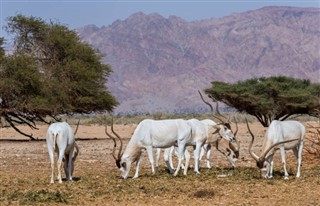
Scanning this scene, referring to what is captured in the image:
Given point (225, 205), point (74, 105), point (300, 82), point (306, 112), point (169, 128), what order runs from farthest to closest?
point (300, 82) < point (306, 112) < point (74, 105) < point (169, 128) < point (225, 205)

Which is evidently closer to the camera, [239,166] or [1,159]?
[239,166]

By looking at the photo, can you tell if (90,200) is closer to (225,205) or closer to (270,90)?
(225,205)

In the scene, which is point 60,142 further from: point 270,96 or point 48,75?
point 270,96

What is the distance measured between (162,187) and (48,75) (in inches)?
940

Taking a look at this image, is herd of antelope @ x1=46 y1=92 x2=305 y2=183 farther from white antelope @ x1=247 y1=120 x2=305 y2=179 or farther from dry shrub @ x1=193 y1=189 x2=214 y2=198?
dry shrub @ x1=193 y1=189 x2=214 y2=198

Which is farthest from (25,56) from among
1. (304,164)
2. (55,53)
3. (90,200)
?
(90,200)

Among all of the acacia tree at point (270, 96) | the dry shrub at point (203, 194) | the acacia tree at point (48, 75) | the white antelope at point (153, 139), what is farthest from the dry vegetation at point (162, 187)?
the acacia tree at point (270, 96)

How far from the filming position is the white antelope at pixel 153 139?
16922mm

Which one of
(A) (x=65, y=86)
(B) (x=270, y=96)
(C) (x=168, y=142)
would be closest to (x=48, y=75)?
(A) (x=65, y=86)

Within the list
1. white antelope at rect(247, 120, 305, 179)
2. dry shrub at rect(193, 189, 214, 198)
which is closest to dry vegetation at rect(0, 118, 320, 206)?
dry shrub at rect(193, 189, 214, 198)

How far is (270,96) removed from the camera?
44250 mm

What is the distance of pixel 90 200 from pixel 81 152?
13.0 meters

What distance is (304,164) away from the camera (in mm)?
19891

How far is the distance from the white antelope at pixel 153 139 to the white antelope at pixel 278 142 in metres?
1.73
